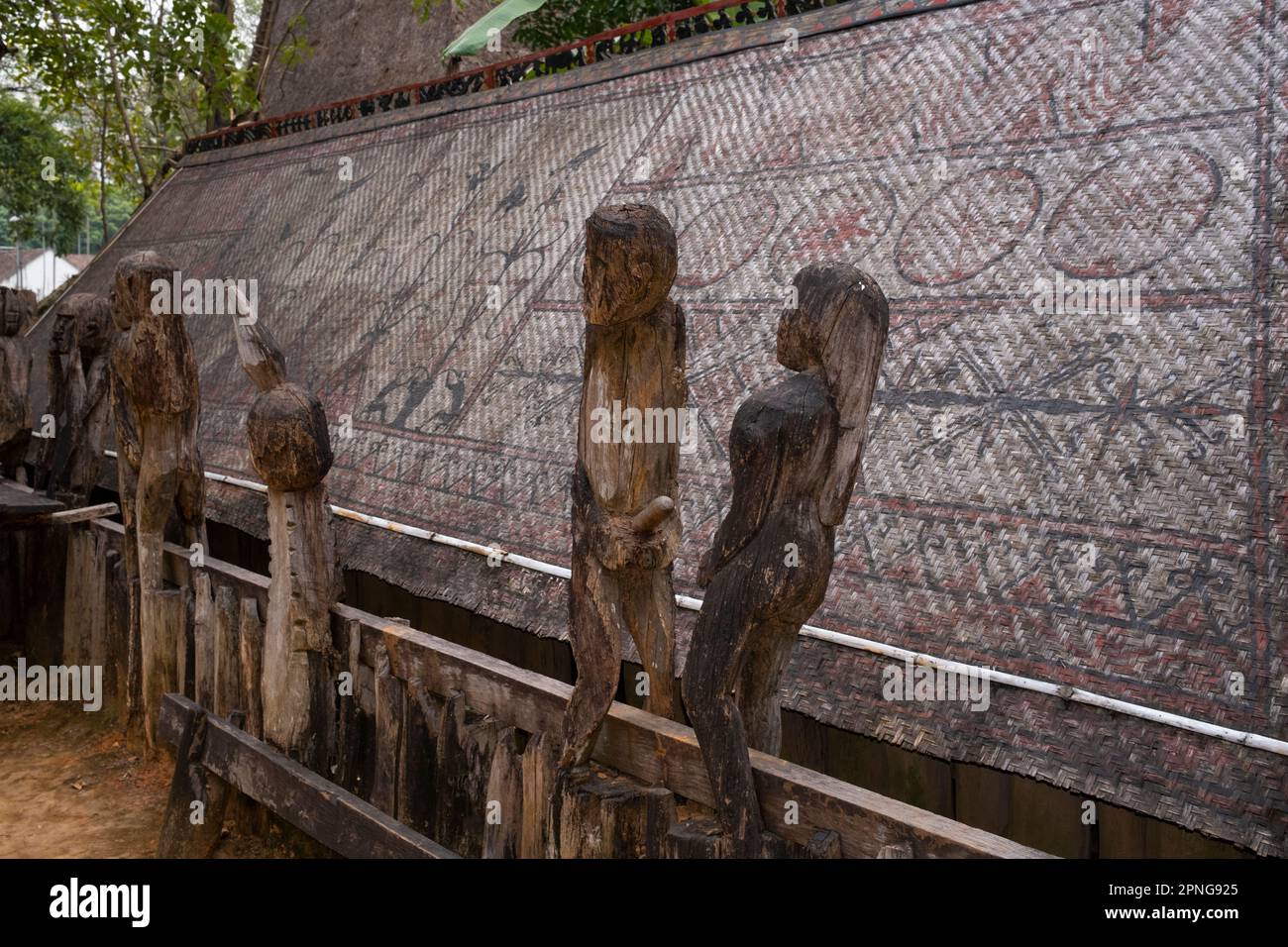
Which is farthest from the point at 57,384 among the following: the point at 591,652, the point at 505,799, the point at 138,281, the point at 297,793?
the point at 591,652

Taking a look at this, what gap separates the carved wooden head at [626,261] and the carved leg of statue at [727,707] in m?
0.68

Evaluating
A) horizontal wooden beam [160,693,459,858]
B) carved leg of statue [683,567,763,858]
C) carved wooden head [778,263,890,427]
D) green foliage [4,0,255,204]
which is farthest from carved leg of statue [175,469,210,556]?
green foliage [4,0,255,204]

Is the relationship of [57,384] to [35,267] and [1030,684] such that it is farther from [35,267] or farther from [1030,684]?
[35,267]

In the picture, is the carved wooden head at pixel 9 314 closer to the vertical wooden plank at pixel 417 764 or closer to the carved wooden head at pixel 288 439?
the carved wooden head at pixel 288 439

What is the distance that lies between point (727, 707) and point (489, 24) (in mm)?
7227

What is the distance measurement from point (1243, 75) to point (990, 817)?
9.12 ft

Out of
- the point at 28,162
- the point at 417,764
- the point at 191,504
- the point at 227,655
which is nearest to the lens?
the point at 417,764

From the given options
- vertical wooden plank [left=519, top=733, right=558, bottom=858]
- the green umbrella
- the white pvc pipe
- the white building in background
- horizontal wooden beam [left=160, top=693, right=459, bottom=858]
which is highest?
the white building in background

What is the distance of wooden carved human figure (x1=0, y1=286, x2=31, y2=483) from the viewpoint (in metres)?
6.77

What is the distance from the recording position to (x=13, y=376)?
6816mm

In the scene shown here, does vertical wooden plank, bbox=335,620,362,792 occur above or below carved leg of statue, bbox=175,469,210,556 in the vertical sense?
below

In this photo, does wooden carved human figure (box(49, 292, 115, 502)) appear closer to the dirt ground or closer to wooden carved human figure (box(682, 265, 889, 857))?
the dirt ground
